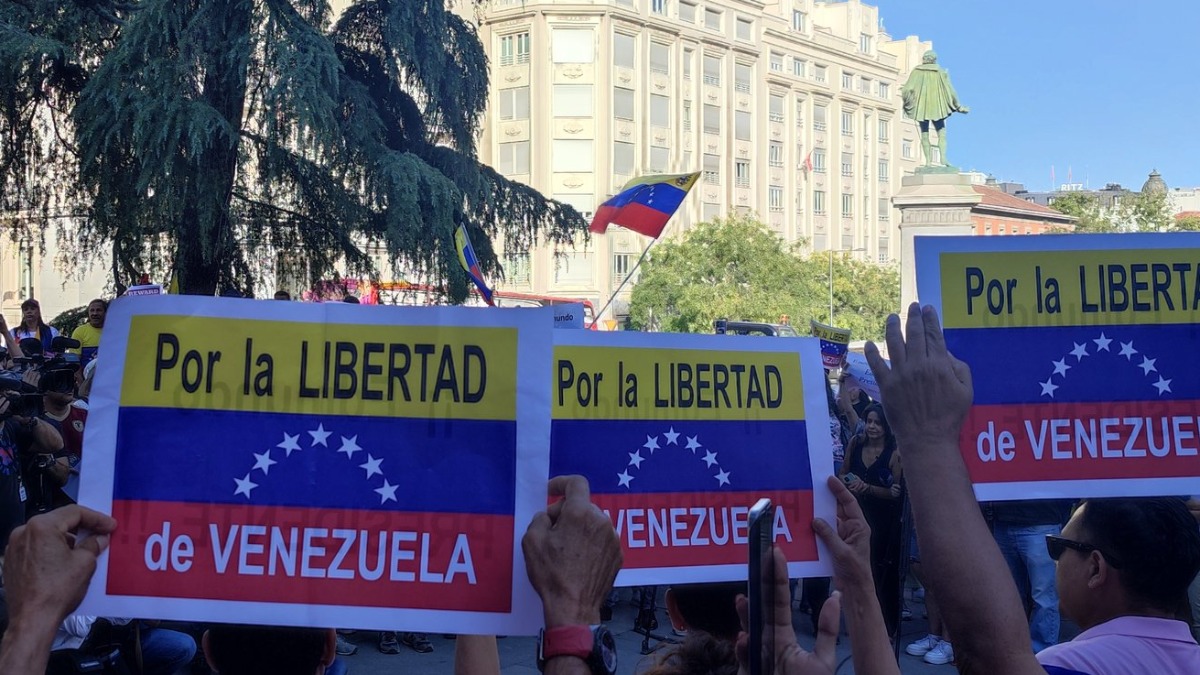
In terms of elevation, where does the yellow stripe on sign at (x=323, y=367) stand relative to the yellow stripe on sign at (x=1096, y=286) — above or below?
below

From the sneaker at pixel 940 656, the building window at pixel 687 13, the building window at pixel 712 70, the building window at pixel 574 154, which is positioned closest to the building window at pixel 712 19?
the building window at pixel 687 13

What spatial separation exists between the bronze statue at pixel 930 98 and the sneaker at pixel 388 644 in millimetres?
20978

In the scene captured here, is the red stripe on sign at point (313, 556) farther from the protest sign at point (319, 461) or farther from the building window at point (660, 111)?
the building window at point (660, 111)

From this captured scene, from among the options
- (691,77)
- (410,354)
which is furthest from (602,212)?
(691,77)

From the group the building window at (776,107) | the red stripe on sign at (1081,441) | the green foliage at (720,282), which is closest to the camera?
the red stripe on sign at (1081,441)

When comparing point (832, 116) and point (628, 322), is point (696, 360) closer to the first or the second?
point (628, 322)

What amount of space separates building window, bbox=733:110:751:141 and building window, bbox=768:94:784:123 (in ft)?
8.85

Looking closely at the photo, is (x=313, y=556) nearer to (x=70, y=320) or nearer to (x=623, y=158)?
(x=70, y=320)

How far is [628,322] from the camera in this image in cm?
5234

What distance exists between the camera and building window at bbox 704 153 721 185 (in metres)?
64.8

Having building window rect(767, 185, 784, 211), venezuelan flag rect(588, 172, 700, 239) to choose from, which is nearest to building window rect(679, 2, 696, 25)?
building window rect(767, 185, 784, 211)

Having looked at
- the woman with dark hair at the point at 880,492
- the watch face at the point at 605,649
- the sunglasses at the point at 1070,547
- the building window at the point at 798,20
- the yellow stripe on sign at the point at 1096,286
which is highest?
the building window at the point at 798,20

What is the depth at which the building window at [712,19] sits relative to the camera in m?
65.1

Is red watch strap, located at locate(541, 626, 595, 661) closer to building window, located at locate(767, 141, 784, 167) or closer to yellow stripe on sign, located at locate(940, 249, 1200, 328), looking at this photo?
yellow stripe on sign, located at locate(940, 249, 1200, 328)
